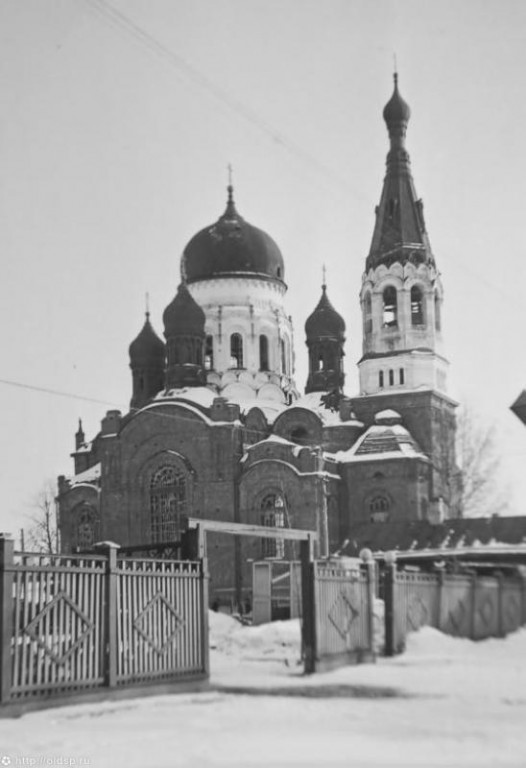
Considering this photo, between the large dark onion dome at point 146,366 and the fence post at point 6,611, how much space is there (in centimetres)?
4050

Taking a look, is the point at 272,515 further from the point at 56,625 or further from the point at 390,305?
the point at 56,625

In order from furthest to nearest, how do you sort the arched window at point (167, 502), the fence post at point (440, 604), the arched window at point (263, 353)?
1. the arched window at point (263, 353)
2. the arched window at point (167, 502)
3. the fence post at point (440, 604)

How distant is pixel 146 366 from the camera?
52906 millimetres

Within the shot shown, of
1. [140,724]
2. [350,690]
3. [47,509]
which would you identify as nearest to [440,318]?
[47,509]

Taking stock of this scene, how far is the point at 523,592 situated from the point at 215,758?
15.6 metres

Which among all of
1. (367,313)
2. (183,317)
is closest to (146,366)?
(183,317)

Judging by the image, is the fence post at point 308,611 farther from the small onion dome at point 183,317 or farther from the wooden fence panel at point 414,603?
the small onion dome at point 183,317

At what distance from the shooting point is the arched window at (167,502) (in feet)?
152

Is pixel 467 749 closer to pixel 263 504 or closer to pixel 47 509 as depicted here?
pixel 263 504

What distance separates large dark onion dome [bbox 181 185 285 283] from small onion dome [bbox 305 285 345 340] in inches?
102

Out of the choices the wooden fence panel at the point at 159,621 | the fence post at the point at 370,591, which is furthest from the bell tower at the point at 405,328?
the wooden fence panel at the point at 159,621

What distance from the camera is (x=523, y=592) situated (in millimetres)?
22812

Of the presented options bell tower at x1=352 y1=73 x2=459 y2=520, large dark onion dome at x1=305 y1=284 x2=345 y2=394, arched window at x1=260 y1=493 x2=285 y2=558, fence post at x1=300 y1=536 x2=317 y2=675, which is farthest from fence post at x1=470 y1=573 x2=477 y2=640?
large dark onion dome at x1=305 y1=284 x2=345 y2=394

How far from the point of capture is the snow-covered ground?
8484 mm
